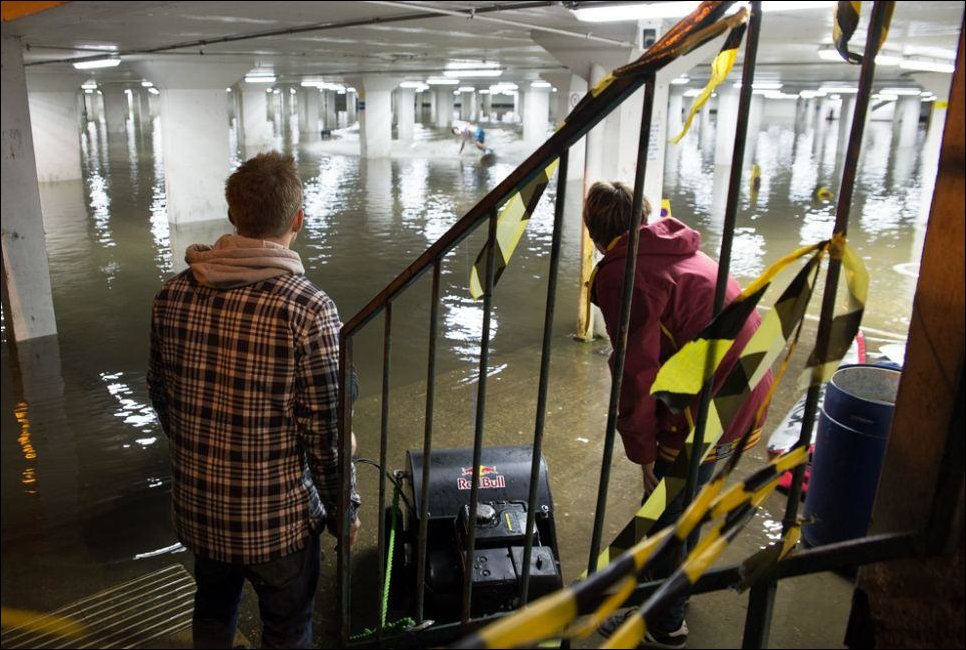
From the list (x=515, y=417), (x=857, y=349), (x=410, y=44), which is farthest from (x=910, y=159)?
(x=515, y=417)

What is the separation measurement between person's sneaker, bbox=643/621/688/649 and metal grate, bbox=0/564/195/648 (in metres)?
1.92

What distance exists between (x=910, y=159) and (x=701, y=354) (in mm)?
28919

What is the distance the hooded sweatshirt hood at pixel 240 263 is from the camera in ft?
7.26

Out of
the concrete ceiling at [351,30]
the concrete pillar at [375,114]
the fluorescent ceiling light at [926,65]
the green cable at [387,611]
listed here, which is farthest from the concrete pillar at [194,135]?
the green cable at [387,611]

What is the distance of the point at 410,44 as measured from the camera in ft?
34.2

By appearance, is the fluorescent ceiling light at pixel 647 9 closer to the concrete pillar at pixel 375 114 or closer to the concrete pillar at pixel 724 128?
the concrete pillar at pixel 375 114

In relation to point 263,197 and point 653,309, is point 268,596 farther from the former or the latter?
point 653,309

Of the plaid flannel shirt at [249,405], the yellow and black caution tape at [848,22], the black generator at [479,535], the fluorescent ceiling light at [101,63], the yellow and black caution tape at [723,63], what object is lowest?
the black generator at [479,535]

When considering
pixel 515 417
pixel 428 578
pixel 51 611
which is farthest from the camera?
pixel 515 417

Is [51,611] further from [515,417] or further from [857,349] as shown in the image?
[857,349]

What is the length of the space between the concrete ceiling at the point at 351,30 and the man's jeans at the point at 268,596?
436 cm

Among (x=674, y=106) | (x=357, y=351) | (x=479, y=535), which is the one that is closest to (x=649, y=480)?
(x=479, y=535)

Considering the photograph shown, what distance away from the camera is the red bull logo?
3.12 meters

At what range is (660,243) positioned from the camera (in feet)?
8.89
